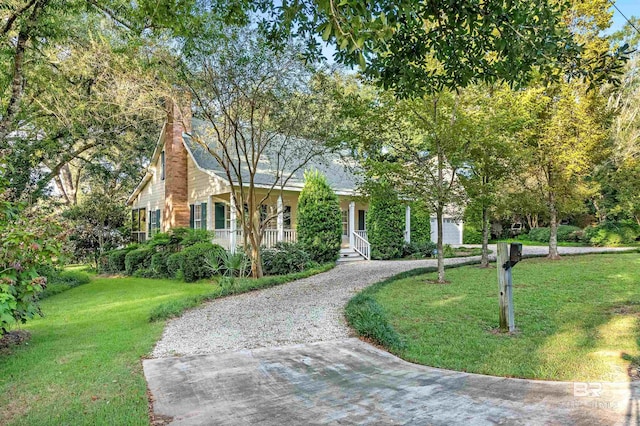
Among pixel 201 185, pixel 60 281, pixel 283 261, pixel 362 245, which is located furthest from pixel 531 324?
pixel 60 281

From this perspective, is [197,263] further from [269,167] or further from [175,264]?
[269,167]

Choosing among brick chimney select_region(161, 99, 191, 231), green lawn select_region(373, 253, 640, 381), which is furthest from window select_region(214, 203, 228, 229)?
green lawn select_region(373, 253, 640, 381)

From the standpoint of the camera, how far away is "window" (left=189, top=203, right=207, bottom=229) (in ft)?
53.7

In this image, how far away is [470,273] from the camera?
37.7ft

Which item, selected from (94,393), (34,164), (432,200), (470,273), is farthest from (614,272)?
(34,164)

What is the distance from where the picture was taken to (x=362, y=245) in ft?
55.2

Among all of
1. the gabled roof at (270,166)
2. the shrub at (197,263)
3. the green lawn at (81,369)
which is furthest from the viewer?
the gabled roof at (270,166)

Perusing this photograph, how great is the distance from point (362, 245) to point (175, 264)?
7.48m

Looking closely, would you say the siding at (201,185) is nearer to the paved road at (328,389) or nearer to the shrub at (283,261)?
the shrub at (283,261)

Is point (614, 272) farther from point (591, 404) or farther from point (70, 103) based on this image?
point (70, 103)

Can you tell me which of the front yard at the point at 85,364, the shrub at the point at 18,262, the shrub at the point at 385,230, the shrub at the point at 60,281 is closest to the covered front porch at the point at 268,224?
the shrub at the point at 385,230

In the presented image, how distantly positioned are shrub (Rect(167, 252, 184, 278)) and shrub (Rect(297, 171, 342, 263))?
401cm

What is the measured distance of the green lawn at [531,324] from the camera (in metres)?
4.29

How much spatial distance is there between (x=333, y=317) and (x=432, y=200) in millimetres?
4549
